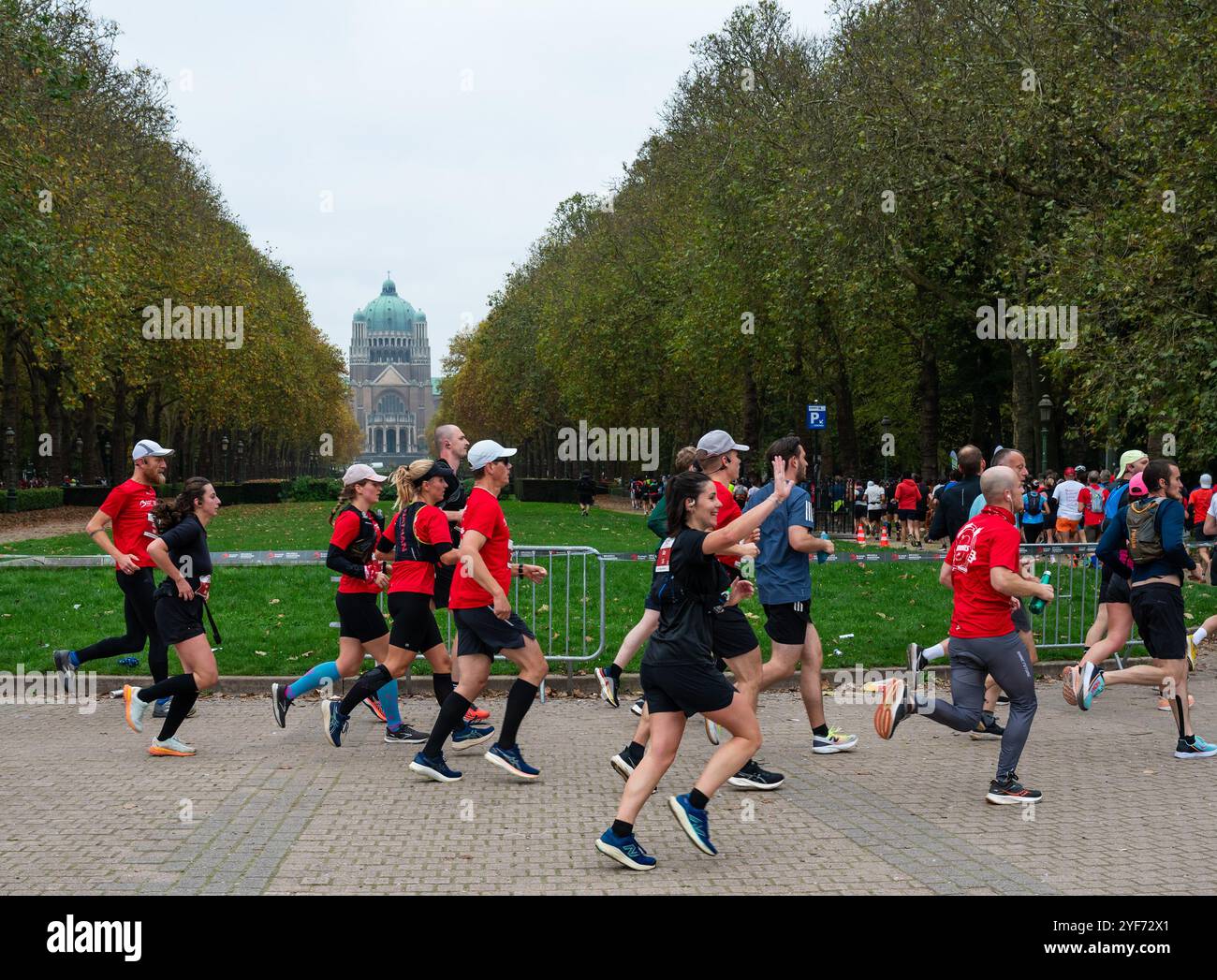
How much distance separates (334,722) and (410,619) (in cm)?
92

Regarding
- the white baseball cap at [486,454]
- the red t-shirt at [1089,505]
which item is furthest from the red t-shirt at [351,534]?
the red t-shirt at [1089,505]

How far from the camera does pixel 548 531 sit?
102 feet

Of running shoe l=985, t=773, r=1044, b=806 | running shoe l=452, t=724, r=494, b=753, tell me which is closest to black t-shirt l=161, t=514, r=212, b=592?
running shoe l=452, t=724, r=494, b=753

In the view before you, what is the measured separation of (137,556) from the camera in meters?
9.72

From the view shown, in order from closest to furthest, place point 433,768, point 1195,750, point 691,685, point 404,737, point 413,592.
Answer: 1. point 691,685
2. point 433,768
3. point 1195,750
4. point 413,592
5. point 404,737

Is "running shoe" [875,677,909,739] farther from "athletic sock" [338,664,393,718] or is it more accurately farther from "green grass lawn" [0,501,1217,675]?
"green grass lawn" [0,501,1217,675]

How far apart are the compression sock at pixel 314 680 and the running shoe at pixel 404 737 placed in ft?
1.79

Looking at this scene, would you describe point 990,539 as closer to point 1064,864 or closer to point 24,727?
point 1064,864

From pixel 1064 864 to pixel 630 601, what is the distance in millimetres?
9068

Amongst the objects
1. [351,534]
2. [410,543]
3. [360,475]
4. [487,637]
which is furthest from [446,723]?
[360,475]

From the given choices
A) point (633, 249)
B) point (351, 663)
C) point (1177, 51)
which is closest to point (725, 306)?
point (633, 249)

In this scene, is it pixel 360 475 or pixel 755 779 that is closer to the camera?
pixel 755 779

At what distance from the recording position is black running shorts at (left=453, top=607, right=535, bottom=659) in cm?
767

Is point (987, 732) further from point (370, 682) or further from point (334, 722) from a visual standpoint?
point (334, 722)
